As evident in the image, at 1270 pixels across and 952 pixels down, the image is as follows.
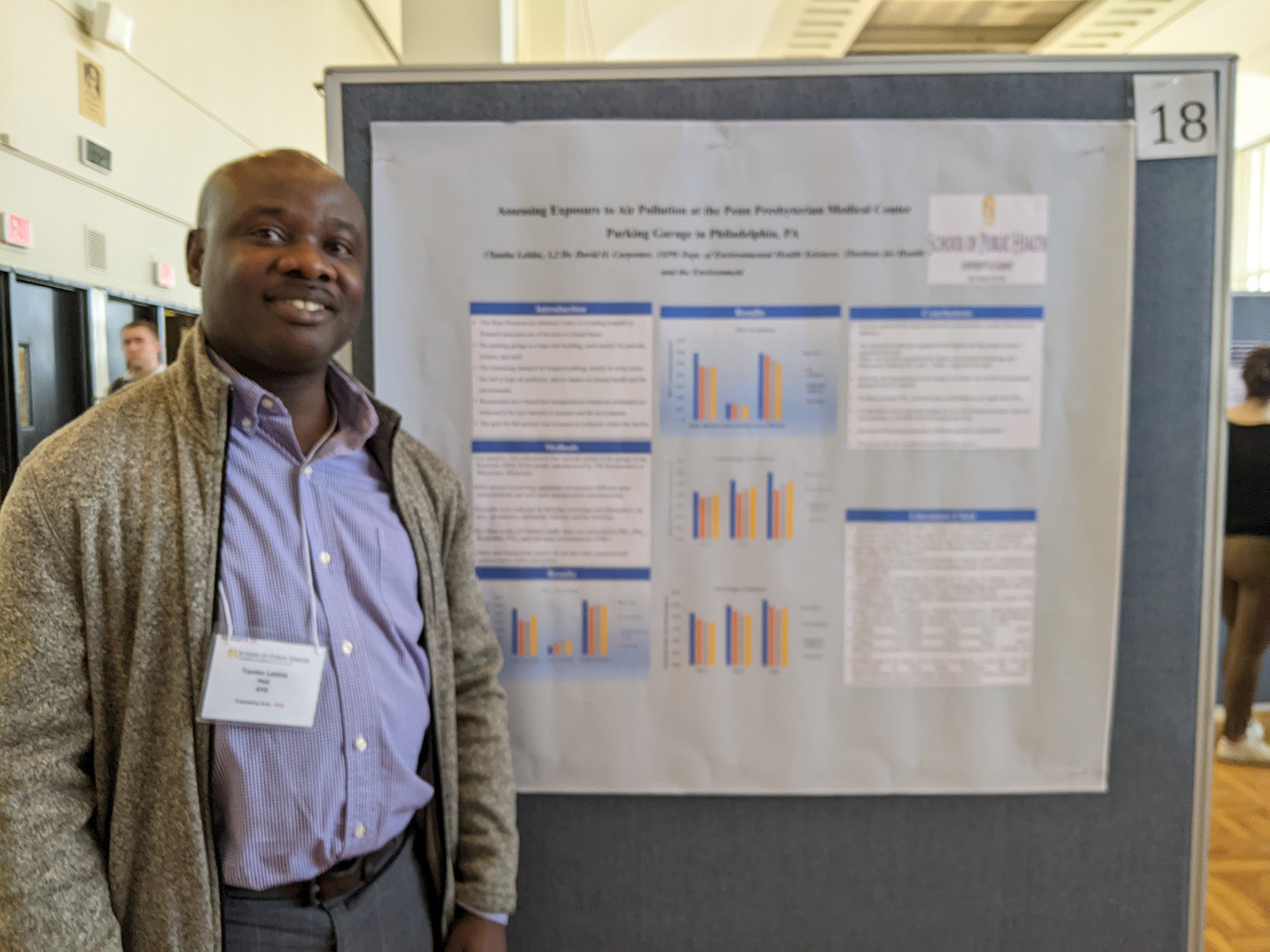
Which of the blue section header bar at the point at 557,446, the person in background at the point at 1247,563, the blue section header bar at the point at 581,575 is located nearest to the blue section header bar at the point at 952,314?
the blue section header bar at the point at 557,446

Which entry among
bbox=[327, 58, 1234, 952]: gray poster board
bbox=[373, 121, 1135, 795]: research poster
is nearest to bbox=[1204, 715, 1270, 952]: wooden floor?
bbox=[327, 58, 1234, 952]: gray poster board

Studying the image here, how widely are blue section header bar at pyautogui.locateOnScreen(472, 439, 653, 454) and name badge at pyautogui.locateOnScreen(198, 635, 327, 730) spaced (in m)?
0.46

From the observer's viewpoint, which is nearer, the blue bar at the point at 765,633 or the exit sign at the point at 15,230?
the blue bar at the point at 765,633

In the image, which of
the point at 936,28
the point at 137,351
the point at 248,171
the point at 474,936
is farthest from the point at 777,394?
the point at 936,28

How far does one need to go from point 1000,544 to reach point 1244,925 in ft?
6.31

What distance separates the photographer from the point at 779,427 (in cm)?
120

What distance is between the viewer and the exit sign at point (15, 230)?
3.03 m

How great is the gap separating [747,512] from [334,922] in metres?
0.77

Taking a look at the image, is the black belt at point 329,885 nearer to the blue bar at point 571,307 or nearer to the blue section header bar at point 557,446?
the blue section header bar at point 557,446

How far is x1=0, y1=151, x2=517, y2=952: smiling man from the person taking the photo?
757 mm

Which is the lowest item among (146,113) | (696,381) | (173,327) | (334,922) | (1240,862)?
(1240,862)

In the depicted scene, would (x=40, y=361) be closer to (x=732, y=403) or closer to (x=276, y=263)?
(x=276, y=263)

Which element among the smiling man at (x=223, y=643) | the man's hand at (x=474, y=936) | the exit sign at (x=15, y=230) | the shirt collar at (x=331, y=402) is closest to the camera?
the smiling man at (x=223, y=643)

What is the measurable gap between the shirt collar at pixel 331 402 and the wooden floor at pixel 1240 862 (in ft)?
6.94
